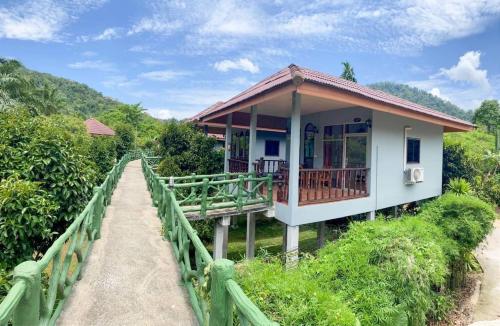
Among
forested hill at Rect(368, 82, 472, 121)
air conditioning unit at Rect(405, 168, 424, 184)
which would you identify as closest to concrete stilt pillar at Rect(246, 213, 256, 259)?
air conditioning unit at Rect(405, 168, 424, 184)

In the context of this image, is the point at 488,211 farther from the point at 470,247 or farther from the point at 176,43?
the point at 176,43

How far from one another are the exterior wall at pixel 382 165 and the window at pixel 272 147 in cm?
344

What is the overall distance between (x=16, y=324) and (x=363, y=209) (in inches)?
335

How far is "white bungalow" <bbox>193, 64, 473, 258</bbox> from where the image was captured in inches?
284

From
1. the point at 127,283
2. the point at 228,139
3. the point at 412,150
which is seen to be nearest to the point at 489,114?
the point at 412,150

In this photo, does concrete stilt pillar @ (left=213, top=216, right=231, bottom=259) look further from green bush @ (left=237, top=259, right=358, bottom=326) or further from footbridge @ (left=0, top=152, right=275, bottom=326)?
green bush @ (left=237, top=259, right=358, bottom=326)

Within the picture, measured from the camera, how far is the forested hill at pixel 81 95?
64188 millimetres

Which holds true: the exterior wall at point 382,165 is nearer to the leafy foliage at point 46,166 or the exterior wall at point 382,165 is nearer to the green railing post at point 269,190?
the green railing post at point 269,190

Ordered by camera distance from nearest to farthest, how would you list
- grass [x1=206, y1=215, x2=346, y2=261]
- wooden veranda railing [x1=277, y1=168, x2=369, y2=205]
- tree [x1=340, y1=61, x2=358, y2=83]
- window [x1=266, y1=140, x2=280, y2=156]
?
wooden veranda railing [x1=277, y1=168, x2=369, y2=205]
grass [x1=206, y1=215, x2=346, y2=261]
window [x1=266, y1=140, x2=280, y2=156]
tree [x1=340, y1=61, x2=358, y2=83]

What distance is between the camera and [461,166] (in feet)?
50.8

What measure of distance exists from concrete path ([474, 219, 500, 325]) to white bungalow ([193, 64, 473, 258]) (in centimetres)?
281

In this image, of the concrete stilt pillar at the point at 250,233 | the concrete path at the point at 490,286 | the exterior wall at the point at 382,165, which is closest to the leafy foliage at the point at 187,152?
the exterior wall at the point at 382,165

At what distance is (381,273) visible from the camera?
4781mm

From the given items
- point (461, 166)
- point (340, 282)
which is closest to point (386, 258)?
point (340, 282)
